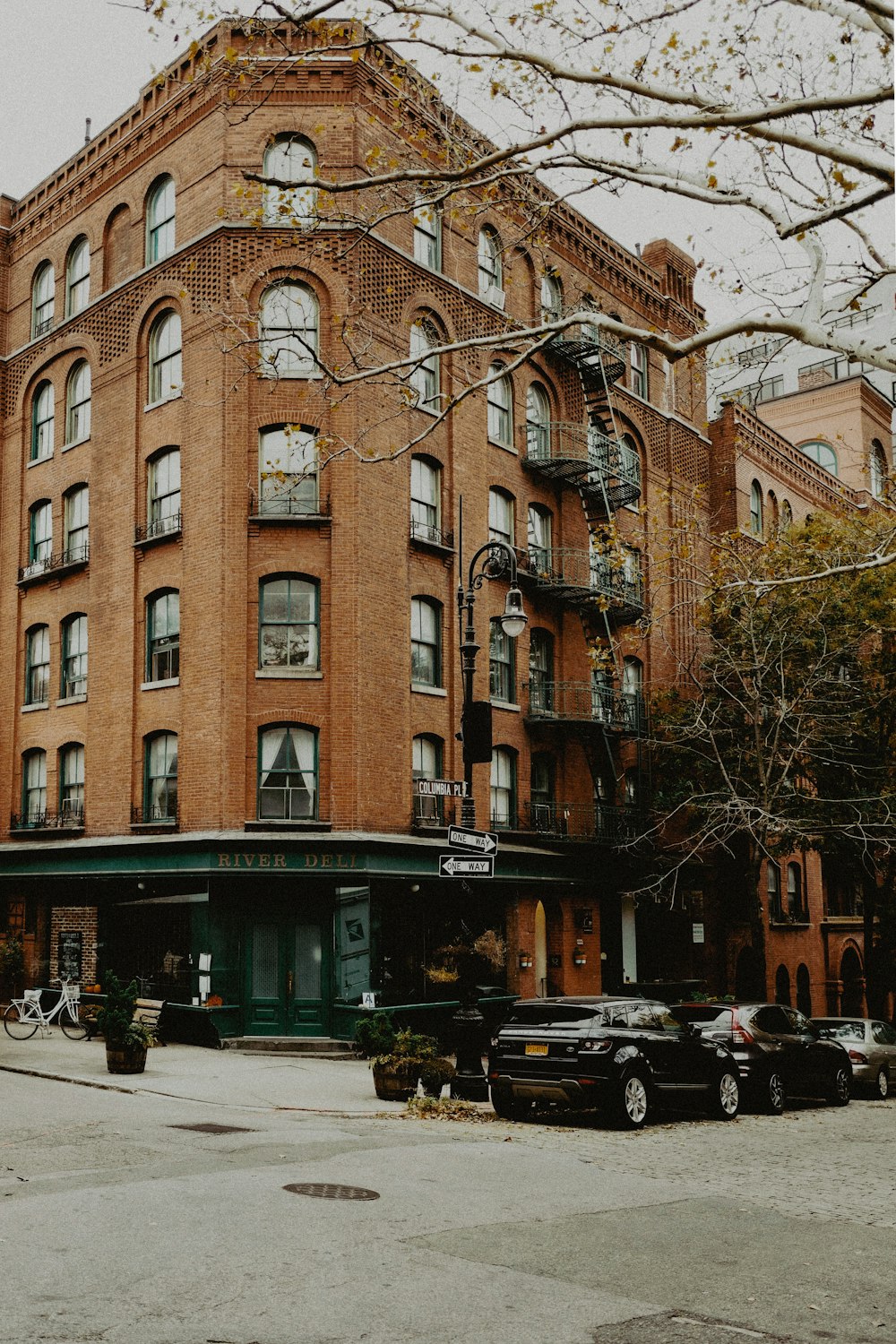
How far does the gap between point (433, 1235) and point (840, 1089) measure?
13.4 m

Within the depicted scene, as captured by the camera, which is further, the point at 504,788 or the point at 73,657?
the point at 73,657

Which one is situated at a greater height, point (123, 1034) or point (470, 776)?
point (470, 776)

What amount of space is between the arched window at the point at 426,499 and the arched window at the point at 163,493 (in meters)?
4.83

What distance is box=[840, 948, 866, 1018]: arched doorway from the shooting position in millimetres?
40625

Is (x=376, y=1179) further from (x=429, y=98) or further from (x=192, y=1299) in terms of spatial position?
(x=429, y=98)

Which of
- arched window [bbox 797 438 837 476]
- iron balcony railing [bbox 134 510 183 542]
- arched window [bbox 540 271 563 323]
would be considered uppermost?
arched window [bbox 797 438 837 476]

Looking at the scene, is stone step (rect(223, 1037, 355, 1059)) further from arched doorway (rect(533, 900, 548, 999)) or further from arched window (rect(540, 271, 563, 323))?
arched window (rect(540, 271, 563, 323))

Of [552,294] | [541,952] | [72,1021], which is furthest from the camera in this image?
[552,294]

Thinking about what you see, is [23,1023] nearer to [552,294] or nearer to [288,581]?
[288,581]

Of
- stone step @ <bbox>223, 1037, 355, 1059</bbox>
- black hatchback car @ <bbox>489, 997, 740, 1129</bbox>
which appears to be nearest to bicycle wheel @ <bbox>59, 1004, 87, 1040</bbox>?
stone step @ <bbox>223, 1037, 355, 1059</bbox>

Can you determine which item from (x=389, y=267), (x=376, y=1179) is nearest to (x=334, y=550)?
(x=389, y=267)

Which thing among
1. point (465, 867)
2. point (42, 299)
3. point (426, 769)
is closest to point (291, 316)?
point (42, 299)

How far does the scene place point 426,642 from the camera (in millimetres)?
25953

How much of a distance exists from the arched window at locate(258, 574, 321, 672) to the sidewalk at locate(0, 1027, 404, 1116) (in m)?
7.21
